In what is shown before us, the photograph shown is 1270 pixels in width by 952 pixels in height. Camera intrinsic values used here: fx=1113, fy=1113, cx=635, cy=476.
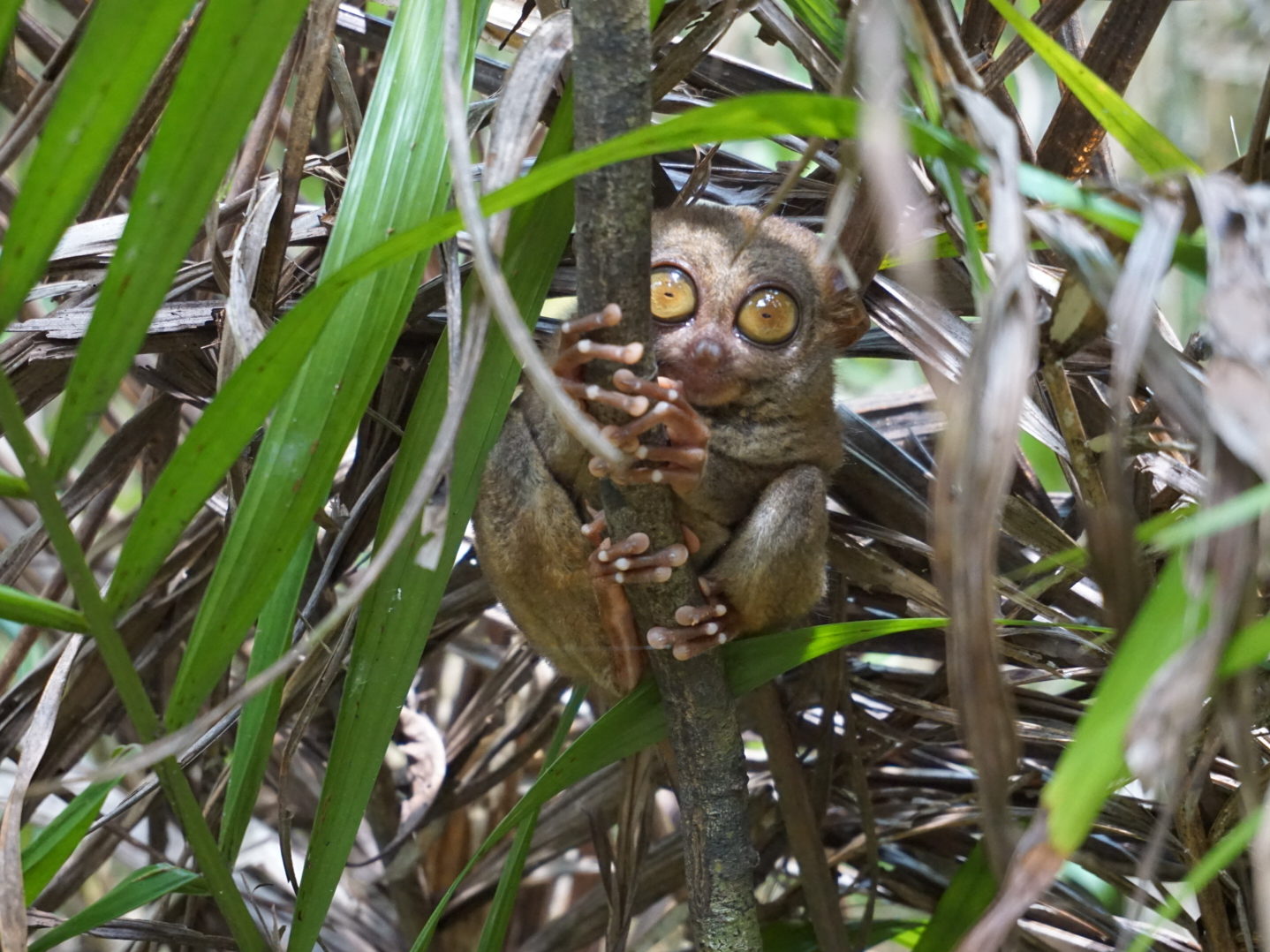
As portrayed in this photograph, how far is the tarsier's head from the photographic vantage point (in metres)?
2.34

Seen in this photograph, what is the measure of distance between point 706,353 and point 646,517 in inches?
26.0

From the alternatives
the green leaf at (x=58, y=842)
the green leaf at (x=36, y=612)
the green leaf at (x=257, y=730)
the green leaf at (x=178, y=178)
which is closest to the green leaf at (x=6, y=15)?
the green leaf at (x=178, y=178)

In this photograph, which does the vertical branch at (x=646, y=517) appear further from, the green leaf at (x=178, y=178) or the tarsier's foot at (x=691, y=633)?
the green leaf at (x=178, y=178)

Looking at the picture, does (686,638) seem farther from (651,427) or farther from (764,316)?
(764,316)

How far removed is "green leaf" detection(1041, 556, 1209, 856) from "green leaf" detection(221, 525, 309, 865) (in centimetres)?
130

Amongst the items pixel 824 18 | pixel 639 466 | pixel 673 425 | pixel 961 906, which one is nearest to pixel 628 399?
pixel 639 466

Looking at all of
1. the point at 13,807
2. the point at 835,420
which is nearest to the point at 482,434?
the point at 13,807

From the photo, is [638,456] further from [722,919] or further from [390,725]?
[722,919]

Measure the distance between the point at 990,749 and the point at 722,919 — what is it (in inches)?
43.0

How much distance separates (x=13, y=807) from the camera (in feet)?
4.85

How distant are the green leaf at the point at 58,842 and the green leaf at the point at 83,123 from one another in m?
0.79

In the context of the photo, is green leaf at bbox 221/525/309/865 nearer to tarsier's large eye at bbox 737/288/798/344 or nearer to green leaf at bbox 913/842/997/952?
tarsier's large eye at bbox 737/288/798/344

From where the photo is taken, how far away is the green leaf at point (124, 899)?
1.72 meters

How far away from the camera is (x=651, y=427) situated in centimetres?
172
